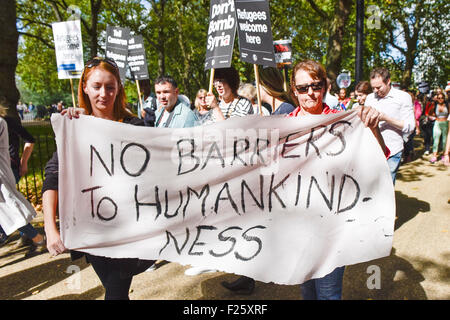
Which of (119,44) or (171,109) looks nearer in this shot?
(171,109)

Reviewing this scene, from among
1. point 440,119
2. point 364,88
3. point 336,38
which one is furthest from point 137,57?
point 440,119

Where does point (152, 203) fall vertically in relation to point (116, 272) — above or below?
above

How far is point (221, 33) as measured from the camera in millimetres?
3861

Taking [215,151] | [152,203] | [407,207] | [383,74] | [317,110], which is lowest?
[407,207]

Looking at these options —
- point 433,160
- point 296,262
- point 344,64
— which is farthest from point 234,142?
point 344,64

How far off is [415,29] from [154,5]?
15.4 m

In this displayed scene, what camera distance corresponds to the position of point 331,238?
2.11 m

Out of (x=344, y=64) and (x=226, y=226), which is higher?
(x=344, y=64)

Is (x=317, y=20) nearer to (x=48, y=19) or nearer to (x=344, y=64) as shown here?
(x=344, y=64)

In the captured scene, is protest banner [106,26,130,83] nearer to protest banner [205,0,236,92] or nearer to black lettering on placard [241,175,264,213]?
protest banner [205,0,236,92]

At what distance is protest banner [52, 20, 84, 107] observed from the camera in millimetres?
4379

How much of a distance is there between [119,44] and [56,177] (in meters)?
4.54

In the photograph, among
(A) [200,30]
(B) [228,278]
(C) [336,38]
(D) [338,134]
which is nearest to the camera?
(D) [338,134]

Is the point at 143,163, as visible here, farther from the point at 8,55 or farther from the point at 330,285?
the point at 8,55
